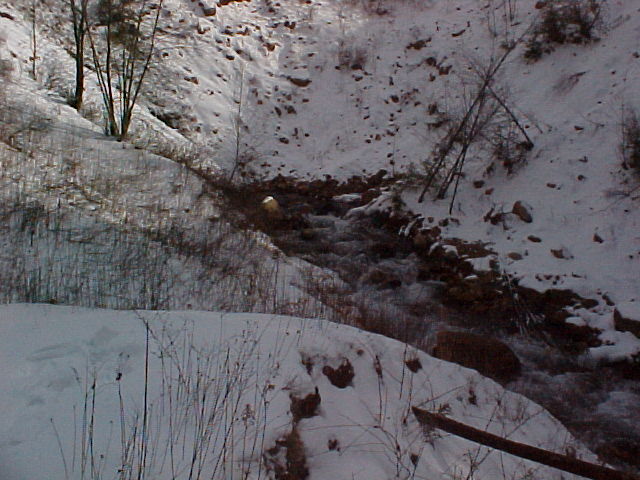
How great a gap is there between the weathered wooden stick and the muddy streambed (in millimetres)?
1671

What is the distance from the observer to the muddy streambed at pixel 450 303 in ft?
17.6

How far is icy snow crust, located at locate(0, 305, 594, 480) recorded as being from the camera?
2.59 metres

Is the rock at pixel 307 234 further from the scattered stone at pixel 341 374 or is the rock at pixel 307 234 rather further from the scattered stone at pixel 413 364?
the scattered stone at pixel 341 374

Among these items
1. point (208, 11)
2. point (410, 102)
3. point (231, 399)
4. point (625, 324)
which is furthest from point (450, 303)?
point (208, 11)

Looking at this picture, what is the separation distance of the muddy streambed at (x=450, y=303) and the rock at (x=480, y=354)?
3 cm

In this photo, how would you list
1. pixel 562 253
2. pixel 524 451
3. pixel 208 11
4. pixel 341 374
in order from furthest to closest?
pixel 208 11 < pixel 562 253 < pixel 341 374 < pixel 524 451

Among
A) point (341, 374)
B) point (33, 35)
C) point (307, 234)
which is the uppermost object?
point (33, 35)

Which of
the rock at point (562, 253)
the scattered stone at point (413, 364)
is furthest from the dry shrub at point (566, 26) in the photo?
the scattered stone at point (413, 364)

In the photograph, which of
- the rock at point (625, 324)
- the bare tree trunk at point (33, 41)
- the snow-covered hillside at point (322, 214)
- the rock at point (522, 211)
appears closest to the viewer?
the snow-covered hillside at point (322, 214)

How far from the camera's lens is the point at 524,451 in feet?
10.4

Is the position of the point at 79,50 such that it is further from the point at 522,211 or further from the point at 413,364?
the point at 413,364

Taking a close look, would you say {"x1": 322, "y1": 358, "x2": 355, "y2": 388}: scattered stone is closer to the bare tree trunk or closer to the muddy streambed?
the muddy streambed

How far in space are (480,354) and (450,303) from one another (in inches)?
84.0

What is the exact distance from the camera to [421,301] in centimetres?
780
